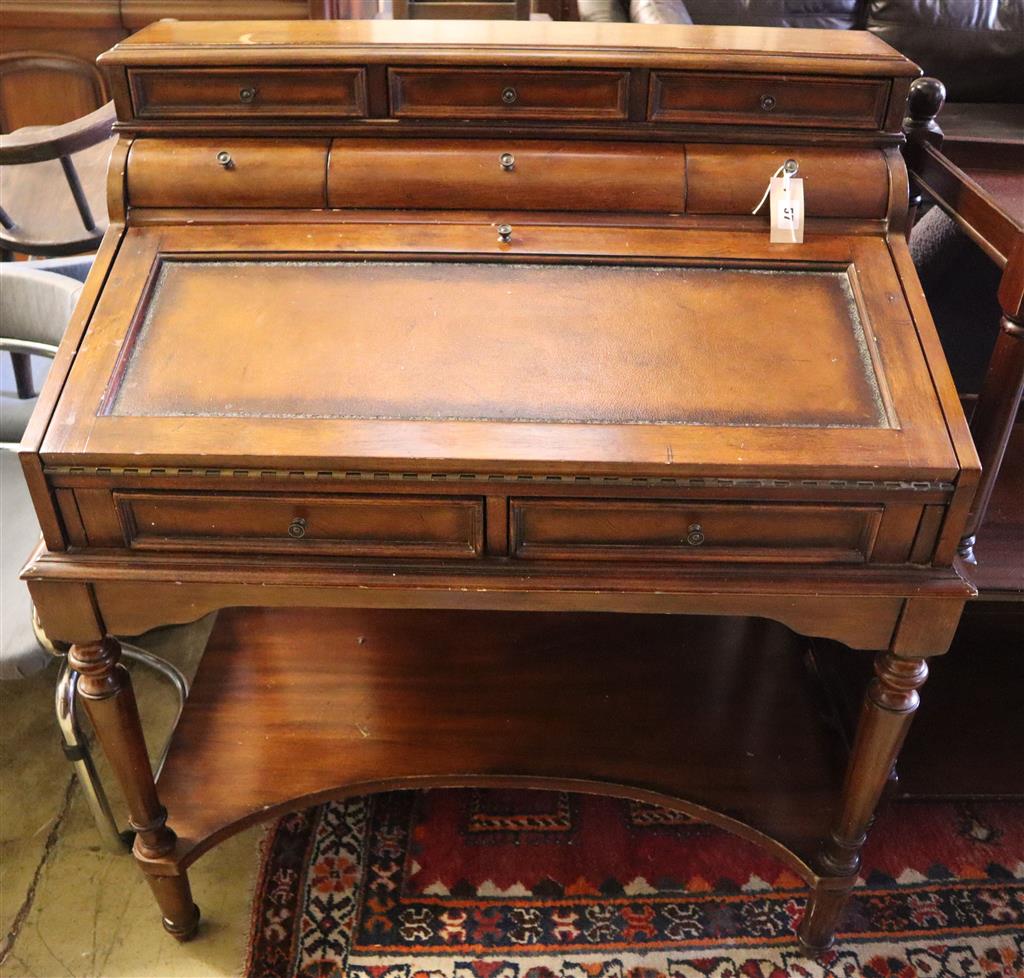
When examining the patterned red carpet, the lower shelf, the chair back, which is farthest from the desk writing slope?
the chair back

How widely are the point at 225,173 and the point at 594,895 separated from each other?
1303 mm

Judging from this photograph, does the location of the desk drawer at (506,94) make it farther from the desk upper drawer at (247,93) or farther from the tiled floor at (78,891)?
the tiled floor at (78,891)

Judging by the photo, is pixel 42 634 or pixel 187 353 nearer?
pixel 187 353

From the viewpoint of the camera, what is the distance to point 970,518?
1.36 meters

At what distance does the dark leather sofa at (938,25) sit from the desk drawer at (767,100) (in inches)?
108

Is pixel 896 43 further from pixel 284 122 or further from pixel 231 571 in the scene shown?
pixel 231 571

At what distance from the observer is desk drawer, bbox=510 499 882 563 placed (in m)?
1.11

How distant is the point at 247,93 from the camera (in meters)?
1.31

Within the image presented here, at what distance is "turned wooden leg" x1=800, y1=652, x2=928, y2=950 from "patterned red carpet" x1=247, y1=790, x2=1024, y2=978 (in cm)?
12

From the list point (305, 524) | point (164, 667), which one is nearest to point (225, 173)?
point (305, 524)

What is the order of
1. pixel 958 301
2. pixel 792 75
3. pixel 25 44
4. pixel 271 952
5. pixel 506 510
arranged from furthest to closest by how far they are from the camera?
pixel 25 44 → pixel 958 301 → pixel 271 952 → pixel 792 75 → pixel 506 510

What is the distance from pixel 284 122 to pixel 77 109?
3.09 m

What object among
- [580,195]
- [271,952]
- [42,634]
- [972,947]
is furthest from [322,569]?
[972,947]

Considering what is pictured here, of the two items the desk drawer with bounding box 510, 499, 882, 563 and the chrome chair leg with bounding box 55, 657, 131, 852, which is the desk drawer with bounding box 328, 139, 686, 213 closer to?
the desk drawer with bounding box 510, 499, 882, 563
